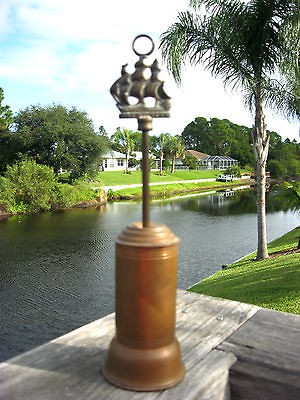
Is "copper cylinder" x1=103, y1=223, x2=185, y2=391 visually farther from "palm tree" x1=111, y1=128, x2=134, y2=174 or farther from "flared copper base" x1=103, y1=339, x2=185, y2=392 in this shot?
"palm tree" x1=111, y1=128, x2=134, y2=174

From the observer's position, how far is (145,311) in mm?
2432

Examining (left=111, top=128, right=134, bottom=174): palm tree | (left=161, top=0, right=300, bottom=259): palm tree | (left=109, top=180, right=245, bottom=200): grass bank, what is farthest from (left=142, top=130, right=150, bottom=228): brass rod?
(left=111, top=128, right=134, bottom=174): palm tree

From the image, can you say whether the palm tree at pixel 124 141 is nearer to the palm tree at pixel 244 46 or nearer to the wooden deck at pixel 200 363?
the palm tree at pixel 244 46

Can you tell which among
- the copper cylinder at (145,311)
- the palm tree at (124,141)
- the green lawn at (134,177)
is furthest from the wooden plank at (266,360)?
the palm tree at (124,141)

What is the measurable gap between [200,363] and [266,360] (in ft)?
1.58

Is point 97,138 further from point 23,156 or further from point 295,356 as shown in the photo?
point 295,356

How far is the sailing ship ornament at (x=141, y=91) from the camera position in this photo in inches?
102

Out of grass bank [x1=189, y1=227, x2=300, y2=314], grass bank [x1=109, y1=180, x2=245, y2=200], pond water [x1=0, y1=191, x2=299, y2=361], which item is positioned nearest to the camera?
grass bank [x1=189, y1=227, x2=300, y2=314]

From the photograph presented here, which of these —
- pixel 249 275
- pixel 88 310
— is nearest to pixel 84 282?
pixel 88 310

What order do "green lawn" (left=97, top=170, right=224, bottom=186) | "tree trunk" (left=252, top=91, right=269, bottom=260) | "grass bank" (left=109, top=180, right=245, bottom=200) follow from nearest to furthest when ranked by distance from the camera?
"tree trunk" (left=252, top=91, right=269, bottom=260), "grass bank" (left=109, top=180, right=245, bottom=200), "green lawn" (left=97, top=170, right=224, bottom=186)

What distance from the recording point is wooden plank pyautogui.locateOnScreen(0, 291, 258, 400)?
2.34 metres

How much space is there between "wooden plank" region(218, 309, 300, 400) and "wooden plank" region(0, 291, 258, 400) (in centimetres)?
9

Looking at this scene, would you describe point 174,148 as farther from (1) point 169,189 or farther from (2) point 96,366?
(2) point 96,366

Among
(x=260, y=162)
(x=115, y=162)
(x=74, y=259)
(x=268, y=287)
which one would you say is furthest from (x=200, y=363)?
(x=115, y=162)
